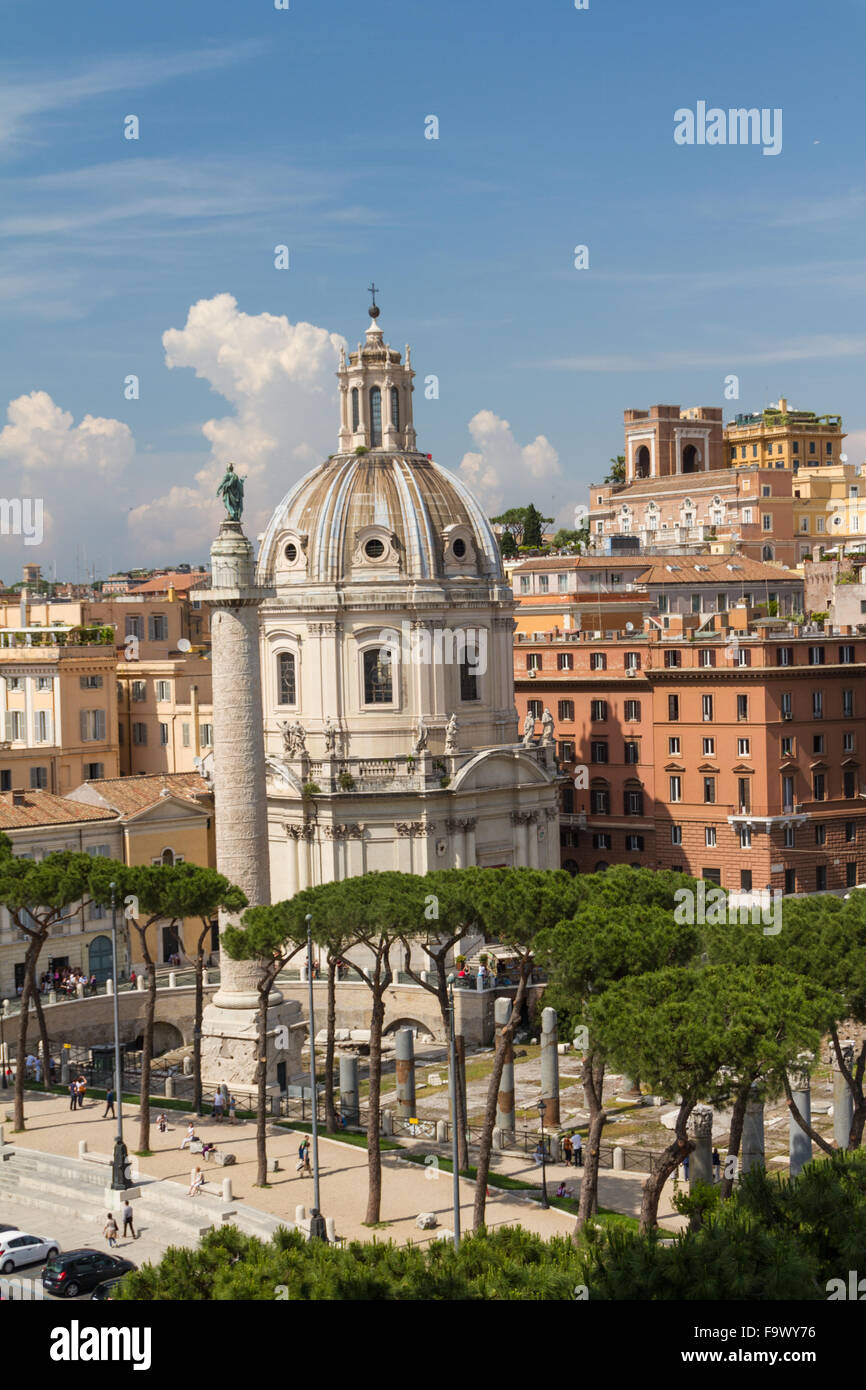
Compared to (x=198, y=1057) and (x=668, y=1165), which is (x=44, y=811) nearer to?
(x=198, y=1057)

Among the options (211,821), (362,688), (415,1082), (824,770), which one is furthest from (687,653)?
(415,1082)

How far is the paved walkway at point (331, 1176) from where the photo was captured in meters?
41.8

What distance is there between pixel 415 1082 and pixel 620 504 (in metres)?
74.1

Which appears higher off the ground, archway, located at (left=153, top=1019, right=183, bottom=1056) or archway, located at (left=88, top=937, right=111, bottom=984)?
archway, located at (left=88, top=937, right=111, bottom=984)

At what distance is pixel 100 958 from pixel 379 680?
50.2ft

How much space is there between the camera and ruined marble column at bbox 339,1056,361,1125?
173 feet

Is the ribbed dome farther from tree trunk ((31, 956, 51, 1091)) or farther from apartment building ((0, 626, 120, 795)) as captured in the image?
tree trunk ((31, 956, 51, 1091))

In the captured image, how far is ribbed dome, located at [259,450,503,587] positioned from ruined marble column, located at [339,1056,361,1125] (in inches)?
898

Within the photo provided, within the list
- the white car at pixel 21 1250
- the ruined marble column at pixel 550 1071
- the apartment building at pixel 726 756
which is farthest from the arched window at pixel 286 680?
the white car at pixel 21 1250

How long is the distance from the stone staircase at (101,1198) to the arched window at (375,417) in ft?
118

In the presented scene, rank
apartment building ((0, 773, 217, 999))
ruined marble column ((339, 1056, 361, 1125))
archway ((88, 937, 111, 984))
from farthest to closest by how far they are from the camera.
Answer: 1. archway ((88, 937, 111, 984))
2. apartment building ((0, 773, 217, 999))
3. ruined marble column ((339, 1056, 361, 1125))

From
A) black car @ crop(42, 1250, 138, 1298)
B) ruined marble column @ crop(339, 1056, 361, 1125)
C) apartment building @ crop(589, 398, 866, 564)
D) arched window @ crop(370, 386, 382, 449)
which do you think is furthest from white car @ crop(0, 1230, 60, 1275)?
apartment building @ crop(589, 398, 866, 564)

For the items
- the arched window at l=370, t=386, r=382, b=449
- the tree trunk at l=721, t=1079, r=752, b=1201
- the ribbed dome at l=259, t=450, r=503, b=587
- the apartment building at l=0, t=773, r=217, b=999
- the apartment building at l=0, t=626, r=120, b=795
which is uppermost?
the arched window at l=370, t=386, r=382, b=449
